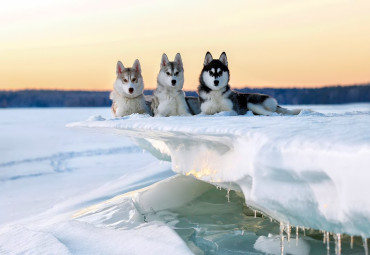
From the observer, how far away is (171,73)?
17.3 ft

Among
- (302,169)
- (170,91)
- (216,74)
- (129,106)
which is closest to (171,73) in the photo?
(170,91)

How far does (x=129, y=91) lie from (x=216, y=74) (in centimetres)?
116

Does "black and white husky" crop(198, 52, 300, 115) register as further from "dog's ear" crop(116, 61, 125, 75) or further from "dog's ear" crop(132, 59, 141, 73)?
"dog's ear" crop(116, 61, 125, 75)

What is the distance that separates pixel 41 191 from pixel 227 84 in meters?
7.94

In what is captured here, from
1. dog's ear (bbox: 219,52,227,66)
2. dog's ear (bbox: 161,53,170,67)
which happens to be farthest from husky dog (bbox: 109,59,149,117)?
dog's ear (bbox: 219,52,227,66)

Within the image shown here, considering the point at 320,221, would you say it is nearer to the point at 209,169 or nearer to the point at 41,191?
the point at 209,169

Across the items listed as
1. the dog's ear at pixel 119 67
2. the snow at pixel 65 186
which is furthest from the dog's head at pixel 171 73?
the snow at pixel 65 186

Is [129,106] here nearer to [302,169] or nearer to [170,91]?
[170,91]

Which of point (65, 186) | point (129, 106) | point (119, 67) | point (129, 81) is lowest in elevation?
point (65, 186)

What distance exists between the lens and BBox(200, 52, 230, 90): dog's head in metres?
5.06

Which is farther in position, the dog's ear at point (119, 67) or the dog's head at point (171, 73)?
the dog's ear at point (119, 67)

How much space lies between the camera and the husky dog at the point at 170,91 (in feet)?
17.3

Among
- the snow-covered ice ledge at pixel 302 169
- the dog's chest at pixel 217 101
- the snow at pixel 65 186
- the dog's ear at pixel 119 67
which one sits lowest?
the snow at pixel 65 186

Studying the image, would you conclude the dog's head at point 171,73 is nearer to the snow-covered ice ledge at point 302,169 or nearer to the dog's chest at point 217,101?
the dog's chest at point 217,101
